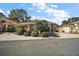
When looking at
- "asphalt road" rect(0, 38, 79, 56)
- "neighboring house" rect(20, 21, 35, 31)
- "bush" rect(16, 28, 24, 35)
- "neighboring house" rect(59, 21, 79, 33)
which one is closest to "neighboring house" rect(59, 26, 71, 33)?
"neighboring house" rect(59, 21, 79, 33)

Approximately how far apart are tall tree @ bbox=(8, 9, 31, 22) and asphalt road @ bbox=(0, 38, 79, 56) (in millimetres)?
315

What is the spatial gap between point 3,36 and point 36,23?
479mm

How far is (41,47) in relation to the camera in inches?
155

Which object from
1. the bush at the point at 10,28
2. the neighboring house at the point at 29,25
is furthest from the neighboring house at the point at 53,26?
the bush at the point at 10,28

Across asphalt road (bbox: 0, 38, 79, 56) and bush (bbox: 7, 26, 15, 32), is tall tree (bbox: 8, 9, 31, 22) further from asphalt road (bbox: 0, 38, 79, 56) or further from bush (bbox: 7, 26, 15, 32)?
asphalt road (bbox: 0, 38, 79, 56)

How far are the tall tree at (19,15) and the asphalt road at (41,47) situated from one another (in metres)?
0.31

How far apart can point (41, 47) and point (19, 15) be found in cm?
53

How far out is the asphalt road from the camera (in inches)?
154

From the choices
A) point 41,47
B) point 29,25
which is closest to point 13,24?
point 29,25

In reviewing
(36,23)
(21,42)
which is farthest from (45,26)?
(21,42)

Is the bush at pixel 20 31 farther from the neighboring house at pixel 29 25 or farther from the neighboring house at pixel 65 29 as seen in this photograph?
the neighboring house at pixel 65 29

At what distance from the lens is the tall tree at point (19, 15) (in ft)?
12.9

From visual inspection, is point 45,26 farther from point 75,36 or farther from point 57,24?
point 75,36

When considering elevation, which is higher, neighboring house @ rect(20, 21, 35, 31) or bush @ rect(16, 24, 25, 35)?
neighboring house @ rect(20, 21, 35, 31)
